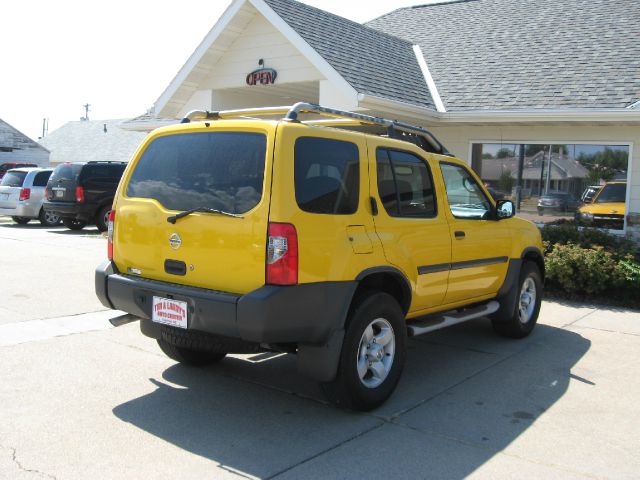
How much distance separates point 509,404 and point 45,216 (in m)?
16.8

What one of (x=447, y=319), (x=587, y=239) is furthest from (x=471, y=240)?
(x=587, y=239)

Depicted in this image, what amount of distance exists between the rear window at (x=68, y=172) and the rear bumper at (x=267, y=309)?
1333 centimetres

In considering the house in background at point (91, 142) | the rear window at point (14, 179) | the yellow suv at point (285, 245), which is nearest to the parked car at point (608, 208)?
the yellow suv at point (285, 245)

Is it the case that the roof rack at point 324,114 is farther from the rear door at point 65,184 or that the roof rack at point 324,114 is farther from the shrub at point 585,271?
the rear door at point 65,184

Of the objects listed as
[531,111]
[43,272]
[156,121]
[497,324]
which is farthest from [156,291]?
[156,121]

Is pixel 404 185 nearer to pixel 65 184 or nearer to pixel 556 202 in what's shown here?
pixel 556 202

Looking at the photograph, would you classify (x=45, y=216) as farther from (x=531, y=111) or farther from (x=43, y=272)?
(x=531, y=111)

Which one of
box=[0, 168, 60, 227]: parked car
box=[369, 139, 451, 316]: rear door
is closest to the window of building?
box=[369, 139, 451, 316]: rear door

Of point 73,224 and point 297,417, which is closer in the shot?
point 297,417

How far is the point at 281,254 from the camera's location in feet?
13.8

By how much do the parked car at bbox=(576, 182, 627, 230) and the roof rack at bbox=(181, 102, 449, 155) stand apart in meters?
6.26

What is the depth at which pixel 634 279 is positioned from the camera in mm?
9125

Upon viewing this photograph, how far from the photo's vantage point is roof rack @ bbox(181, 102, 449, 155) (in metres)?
4.80

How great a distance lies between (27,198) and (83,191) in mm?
2772
